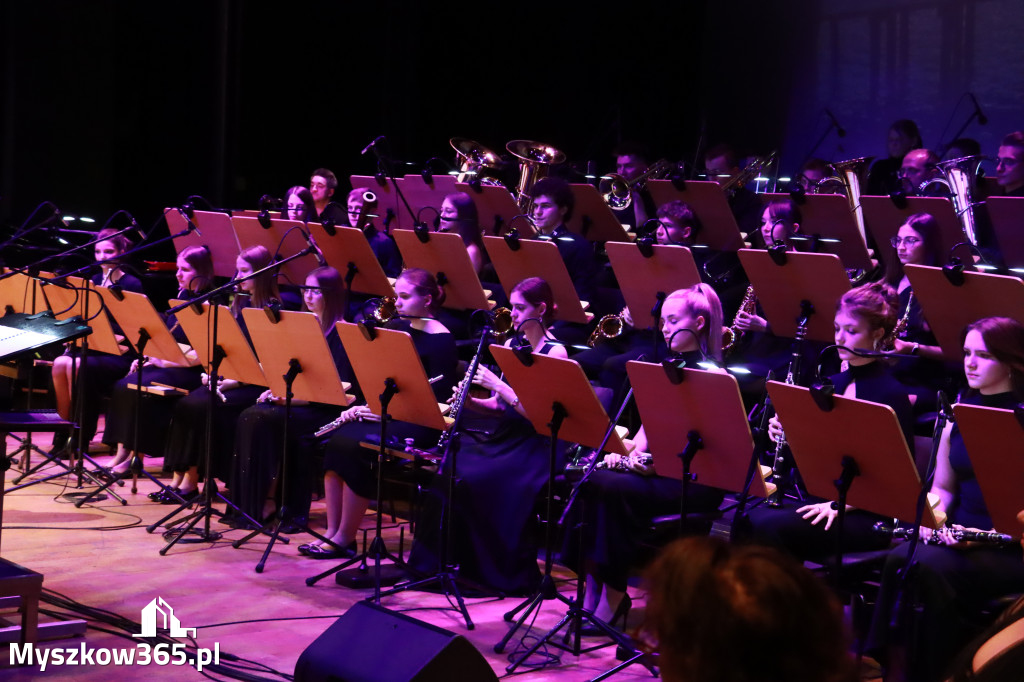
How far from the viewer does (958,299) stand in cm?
417

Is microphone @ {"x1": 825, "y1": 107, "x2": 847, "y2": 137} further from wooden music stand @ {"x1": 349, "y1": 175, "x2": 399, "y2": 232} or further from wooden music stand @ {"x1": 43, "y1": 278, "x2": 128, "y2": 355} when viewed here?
wooden music stand @ {"x1": 43, "y1": 278, "x2": 128, "y2": 355}

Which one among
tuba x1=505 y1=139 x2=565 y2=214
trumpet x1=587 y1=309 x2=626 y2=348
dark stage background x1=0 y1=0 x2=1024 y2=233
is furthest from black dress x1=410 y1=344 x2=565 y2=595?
dark stage background x1=0 y1=0 x2=1024 y2=233

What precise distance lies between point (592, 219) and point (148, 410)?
2.70 m

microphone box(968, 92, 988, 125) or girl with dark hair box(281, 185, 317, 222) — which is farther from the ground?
microphone box(968, 92, 988, 125)

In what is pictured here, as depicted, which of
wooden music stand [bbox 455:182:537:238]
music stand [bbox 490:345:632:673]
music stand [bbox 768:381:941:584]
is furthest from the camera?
wooden music stand [bbox 455:182:537:238]

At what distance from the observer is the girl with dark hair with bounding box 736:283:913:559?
145 inches

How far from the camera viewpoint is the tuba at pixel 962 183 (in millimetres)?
5512

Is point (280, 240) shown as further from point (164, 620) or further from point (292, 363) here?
point (164, 620)

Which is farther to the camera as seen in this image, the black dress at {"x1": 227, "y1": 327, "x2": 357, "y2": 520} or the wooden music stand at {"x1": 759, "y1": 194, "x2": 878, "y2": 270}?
the wooden music stand at {"x1": 759, "y1": 194, "x2": 878, "y2": 270}

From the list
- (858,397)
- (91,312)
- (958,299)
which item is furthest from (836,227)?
(91,312)

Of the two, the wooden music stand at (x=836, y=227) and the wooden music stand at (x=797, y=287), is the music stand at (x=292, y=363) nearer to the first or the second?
the wooden music stand at (x=797, y=287)

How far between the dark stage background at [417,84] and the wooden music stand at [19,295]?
160cm

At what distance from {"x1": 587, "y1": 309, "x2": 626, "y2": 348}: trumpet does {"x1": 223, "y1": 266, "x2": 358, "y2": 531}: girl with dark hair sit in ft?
4.11

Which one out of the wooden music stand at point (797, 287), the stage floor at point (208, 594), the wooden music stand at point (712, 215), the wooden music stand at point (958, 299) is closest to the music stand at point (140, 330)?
the stage floor at point (208, 594)
